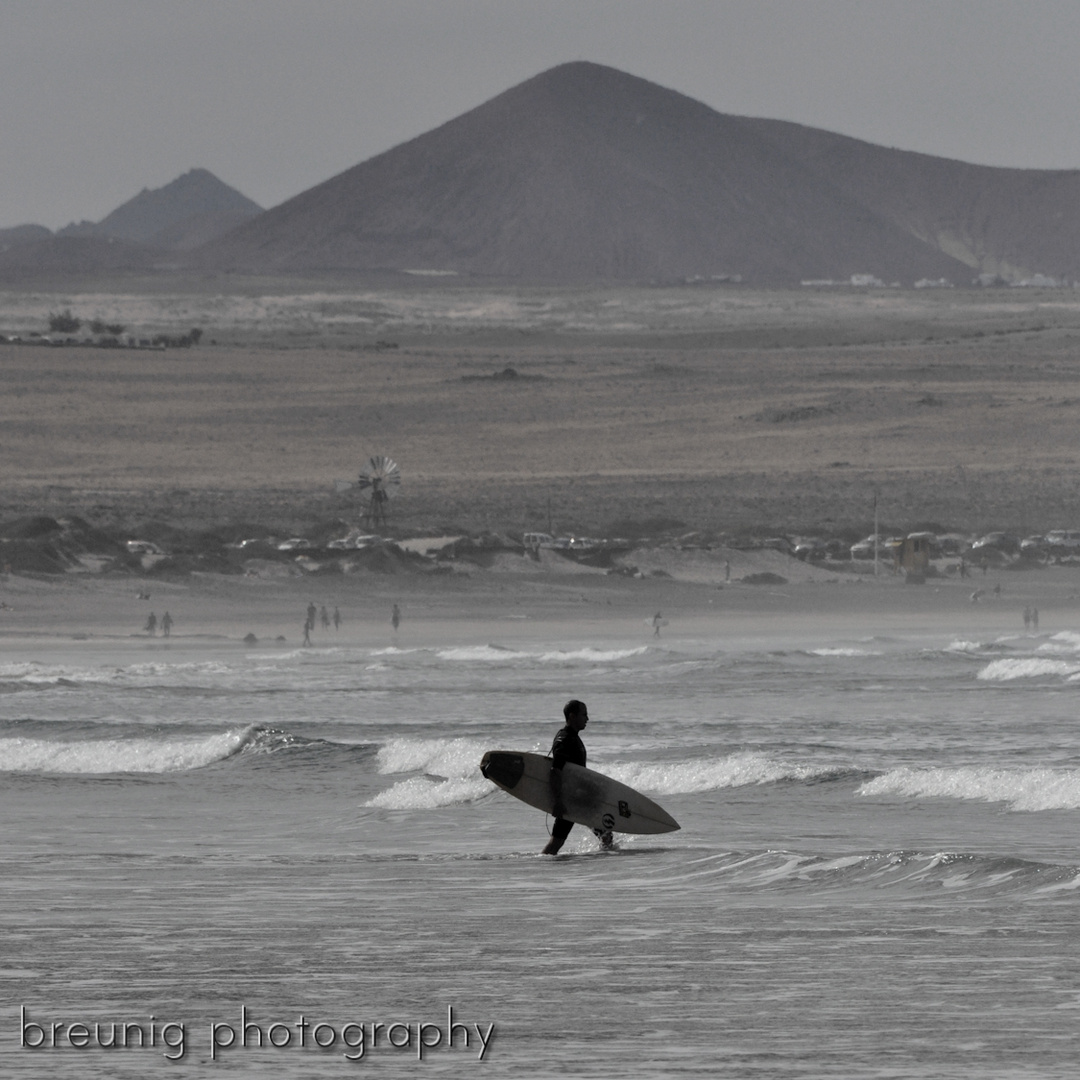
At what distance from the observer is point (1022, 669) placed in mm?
39188

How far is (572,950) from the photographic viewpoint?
1202 centimetres

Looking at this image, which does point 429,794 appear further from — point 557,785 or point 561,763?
point 561,763

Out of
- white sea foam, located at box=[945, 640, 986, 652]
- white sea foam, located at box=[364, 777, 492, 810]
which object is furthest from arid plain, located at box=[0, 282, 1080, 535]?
white sea foam, located at box=[364, 777, 492, 810]

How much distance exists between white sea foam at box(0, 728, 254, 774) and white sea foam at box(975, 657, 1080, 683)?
57.6 feet

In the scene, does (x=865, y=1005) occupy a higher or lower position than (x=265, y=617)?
higher

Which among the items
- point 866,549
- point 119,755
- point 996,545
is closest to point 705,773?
point 119,755

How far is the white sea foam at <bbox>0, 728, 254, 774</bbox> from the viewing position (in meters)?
25.4

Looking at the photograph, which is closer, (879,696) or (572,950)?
(572,950)

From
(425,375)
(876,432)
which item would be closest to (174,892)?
(876,432)

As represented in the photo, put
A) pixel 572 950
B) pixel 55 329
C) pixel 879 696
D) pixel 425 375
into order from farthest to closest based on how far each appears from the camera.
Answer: pixel 55 329 → pixel 425 375 → pixel 879 696 → pixel 572 950

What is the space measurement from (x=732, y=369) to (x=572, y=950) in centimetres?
13874

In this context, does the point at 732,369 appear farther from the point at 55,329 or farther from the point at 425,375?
the point at 55,329

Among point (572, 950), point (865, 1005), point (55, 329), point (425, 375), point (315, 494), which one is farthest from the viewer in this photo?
point (55, 329)

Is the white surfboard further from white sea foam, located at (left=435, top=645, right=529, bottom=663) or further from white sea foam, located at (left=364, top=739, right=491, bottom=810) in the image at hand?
white sea foam, located at (left=435, top=645, right=529, bottom=663)
